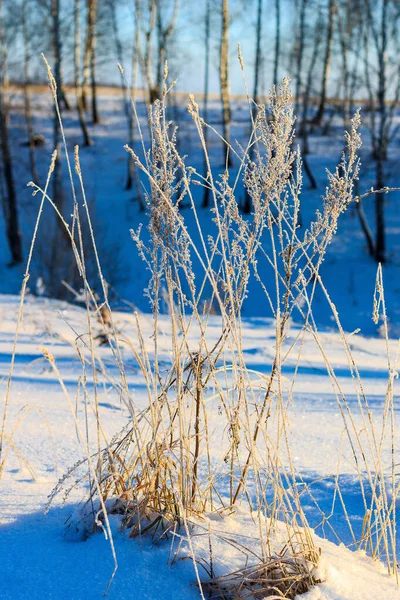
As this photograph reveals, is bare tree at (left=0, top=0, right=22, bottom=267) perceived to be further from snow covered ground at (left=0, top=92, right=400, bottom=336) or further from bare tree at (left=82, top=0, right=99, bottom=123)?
bare tree at (left=82, top=0, right=99, bottom=123)

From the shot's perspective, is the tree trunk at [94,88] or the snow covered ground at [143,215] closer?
the snow covered ground at [143,215]

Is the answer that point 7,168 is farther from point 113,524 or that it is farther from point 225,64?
point 113,524

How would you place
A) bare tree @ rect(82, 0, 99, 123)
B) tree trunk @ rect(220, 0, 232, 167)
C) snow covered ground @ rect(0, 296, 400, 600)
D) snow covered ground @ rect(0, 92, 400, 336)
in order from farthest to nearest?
bare tree @ rect(82, 0, 99, 123) < tree trunk @ rect(220, 0, 232, 167) < snow covered ground @ rect(0, 92, 400, 336) < snow covered ground @ rect(0, 296, 400, 600)

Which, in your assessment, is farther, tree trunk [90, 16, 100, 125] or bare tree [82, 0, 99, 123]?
tree trunk [90, 16, 100, 125]

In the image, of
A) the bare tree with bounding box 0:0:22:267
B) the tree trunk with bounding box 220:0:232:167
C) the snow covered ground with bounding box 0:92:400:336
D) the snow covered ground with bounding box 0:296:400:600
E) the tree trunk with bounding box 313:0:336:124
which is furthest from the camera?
the tree trunk with bounding box 313:0:336:124

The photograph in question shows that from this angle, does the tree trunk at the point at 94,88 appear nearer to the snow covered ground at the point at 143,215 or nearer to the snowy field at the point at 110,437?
the snow covered ground at the point at 143,215

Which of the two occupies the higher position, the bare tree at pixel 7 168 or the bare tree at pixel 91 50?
the bare tree at pixel 91 50

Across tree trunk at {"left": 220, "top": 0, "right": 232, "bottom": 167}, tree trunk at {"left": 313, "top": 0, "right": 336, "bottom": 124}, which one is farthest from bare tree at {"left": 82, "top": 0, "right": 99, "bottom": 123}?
tree trunk at {"left": 313, "top": 0, "right": 336, "bottom": 124}

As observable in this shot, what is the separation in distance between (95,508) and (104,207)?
54.4 feet

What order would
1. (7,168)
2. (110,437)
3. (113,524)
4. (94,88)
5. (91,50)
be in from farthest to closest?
(94,88)
(91,50)
(7,168)
(110,437)
(113,524)

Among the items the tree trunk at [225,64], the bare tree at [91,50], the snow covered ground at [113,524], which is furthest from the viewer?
the bare tree at [91,50]

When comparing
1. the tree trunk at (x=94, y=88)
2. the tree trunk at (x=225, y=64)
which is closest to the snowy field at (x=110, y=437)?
the tree trunk at (x=225, y=64)

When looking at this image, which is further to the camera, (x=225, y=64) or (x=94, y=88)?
(x=94, y=88)

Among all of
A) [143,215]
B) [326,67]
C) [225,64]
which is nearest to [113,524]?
[143,215]
